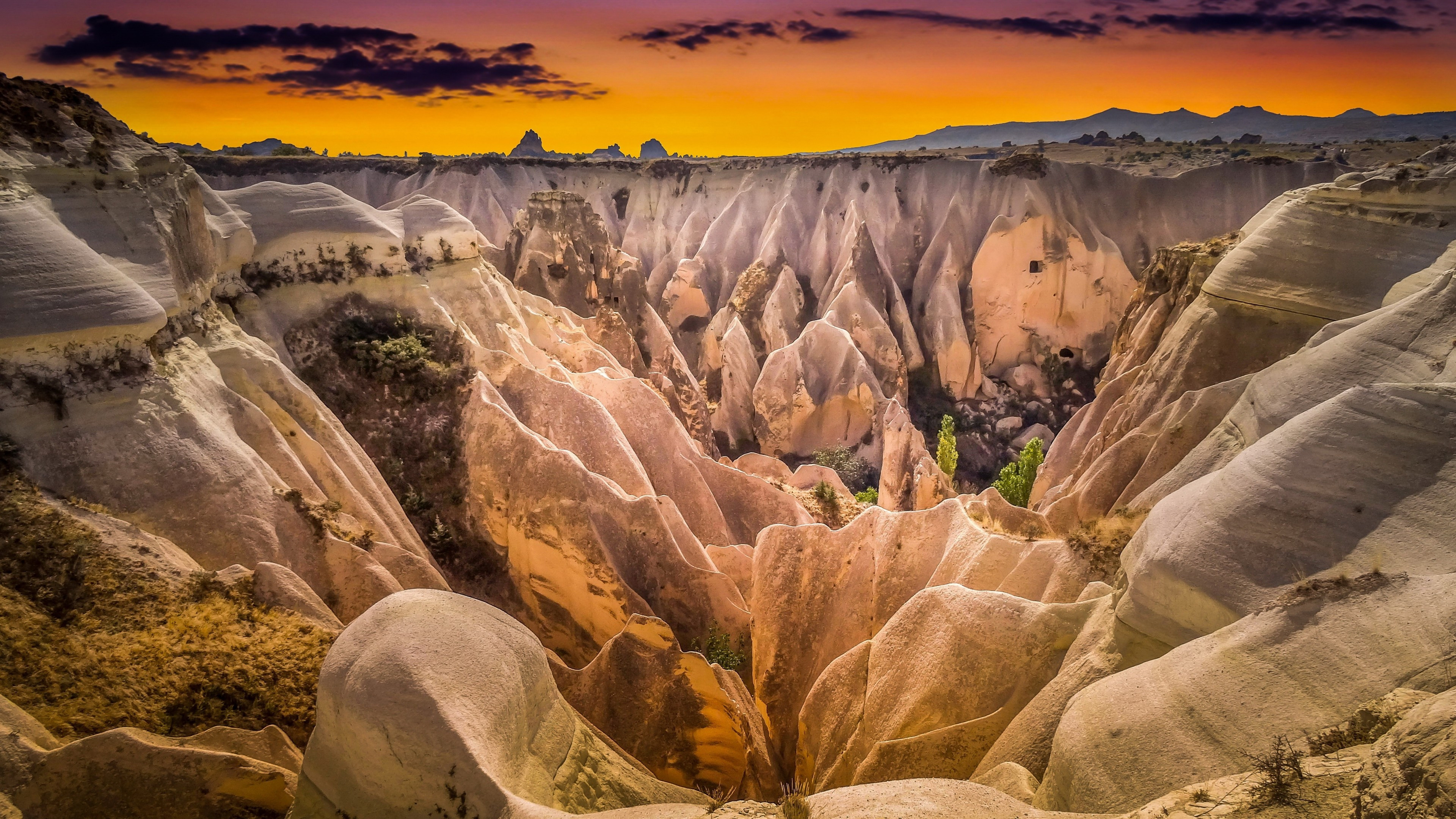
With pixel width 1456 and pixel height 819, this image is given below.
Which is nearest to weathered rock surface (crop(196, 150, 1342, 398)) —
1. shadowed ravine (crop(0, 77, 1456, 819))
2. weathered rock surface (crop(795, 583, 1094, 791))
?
shadowed ravine (crop(0, 77, 1456, 819))

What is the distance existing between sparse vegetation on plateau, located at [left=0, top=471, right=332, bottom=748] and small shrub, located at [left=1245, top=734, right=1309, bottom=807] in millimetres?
9899

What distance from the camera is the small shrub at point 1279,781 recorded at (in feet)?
16.2

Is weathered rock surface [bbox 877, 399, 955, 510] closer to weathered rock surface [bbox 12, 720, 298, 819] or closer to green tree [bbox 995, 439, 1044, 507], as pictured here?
green tree [bbox 995, 439, 1044, 507]

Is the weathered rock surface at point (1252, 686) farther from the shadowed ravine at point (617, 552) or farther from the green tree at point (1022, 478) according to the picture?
the green tree at point (1022, 478)

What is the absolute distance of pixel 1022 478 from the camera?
24.3 metres

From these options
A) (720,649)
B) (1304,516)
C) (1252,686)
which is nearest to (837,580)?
(720,649)

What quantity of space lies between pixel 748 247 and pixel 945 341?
15893mm

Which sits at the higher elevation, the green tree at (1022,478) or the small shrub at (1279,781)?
the small shrub at (1279,781)

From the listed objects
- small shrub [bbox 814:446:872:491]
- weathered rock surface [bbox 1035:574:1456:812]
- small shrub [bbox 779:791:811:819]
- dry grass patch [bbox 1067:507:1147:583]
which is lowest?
Answer: small shrub [bbox 814:446:872:491]

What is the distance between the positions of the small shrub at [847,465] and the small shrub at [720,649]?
15877 mm

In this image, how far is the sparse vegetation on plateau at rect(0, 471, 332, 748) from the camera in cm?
808

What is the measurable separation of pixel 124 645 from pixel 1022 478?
75.7ft

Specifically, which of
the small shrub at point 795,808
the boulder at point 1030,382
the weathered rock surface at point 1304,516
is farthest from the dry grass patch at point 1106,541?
the boulder at point 1030,382

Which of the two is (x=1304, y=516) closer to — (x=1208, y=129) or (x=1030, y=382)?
(x=1030, y=382)
